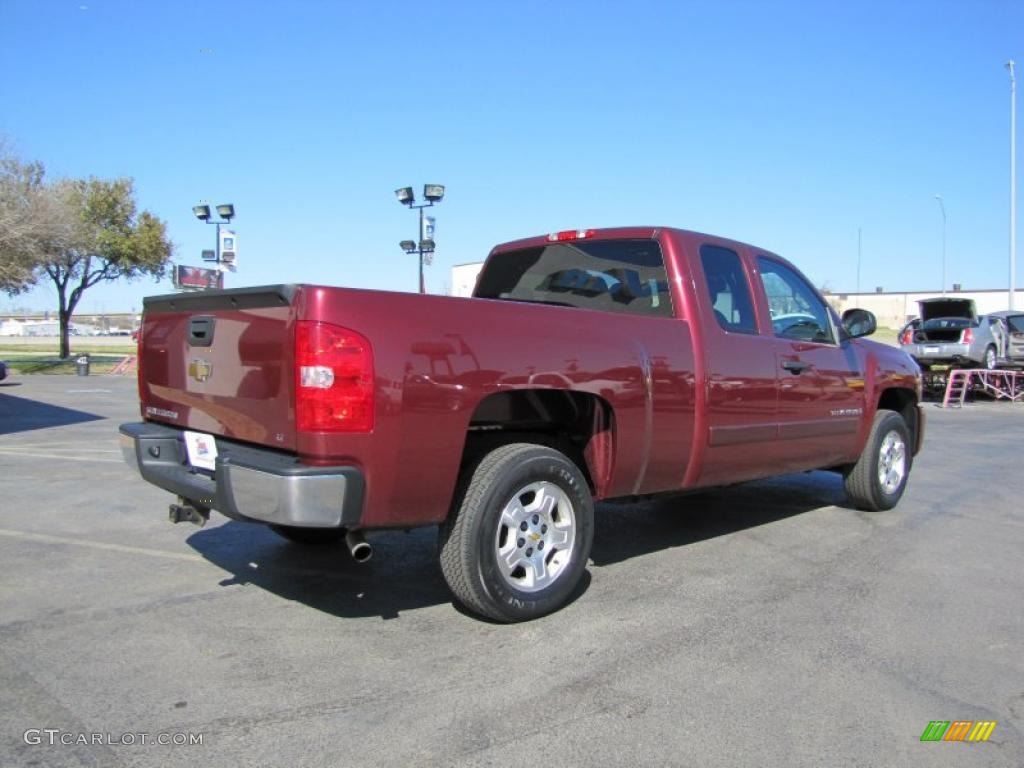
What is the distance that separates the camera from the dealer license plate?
13.1 ft

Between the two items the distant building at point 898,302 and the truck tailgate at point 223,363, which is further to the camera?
the distant building at point 898,302

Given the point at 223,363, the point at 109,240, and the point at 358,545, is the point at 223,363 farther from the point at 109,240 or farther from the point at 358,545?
the point at 109,240

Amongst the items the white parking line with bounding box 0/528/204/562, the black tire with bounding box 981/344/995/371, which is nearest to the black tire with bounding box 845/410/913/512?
the white parking line with bounding box 0/528/204/562

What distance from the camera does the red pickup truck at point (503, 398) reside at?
3352 mm

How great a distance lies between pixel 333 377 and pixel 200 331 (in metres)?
1.15

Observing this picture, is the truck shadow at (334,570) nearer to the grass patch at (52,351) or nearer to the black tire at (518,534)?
the black tire at (518,534)

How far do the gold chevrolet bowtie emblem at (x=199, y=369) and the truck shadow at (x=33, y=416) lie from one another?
9531 mm

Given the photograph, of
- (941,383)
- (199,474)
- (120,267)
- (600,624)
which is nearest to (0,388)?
(120,267)

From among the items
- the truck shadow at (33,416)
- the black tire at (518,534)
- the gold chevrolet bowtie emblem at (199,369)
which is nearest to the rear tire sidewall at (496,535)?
the black tire at (518,534)

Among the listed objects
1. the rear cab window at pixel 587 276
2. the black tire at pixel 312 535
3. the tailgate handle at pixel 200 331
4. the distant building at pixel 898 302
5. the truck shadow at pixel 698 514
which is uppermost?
the distant building at pixel 898 302

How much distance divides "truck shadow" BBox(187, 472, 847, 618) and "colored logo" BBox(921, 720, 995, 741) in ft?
6.10

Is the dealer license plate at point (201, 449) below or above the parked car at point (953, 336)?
below

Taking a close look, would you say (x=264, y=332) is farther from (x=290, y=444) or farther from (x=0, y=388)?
(x=0, y=388)

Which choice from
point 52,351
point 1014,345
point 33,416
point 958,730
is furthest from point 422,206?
point 52,351
